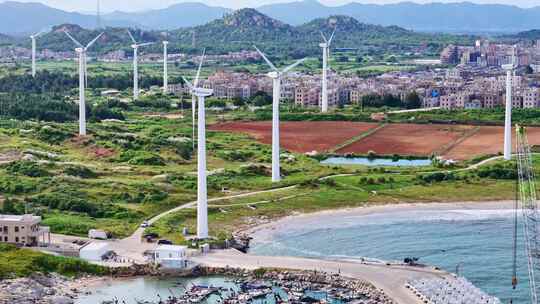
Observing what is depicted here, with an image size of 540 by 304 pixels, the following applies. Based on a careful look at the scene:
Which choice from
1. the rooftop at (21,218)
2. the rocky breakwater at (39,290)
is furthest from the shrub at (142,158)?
the rocky breakwater at (39,290)

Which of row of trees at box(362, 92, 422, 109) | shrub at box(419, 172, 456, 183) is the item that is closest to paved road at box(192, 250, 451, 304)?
shrub at box(419, 172, 456, 183)

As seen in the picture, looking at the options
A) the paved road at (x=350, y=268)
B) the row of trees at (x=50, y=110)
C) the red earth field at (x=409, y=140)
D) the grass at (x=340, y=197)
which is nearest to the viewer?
the paved road at (x=350, y=268)

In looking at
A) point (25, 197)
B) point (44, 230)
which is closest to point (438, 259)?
point (44, 230)

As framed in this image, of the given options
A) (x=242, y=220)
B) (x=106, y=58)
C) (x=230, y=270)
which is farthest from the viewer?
(x=106, y=58)

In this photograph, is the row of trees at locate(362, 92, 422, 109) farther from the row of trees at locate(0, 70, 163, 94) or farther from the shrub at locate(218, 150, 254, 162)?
the shrub at locate(218, 150, 254, 162)

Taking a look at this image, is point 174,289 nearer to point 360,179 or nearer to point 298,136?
point 360,179

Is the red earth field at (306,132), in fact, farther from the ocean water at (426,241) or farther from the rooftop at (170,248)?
the rooftop at (170,248)
